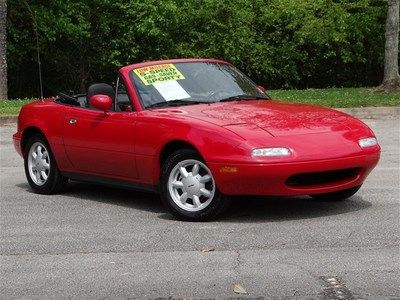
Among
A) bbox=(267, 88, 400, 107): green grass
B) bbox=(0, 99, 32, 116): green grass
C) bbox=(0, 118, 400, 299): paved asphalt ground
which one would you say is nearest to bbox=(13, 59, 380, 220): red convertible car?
bbox=(0, 118, 400, 299): paved asphalt ground

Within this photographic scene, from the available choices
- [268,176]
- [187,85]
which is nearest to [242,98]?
[187,85]

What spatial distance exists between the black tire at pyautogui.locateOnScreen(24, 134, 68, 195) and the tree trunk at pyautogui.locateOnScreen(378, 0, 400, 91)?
15307 mm

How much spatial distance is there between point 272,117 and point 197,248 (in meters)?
1.77

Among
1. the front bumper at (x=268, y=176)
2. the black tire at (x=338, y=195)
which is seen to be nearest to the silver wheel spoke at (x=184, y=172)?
the front bumper at (x=268, y=176)

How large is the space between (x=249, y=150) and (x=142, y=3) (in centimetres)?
2260

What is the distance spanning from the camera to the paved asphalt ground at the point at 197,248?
19.8ft

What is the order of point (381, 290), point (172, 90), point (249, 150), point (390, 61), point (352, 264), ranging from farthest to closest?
point (390, 61), point (172, 90), point (249, 150), point (352, 264), point (381, 290)

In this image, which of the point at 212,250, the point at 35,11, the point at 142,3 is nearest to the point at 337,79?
the point at 142,3

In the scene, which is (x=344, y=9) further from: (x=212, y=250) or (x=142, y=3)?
(x=212, y=250)

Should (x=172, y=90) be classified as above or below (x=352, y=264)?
above

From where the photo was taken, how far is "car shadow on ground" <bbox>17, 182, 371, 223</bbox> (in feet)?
27.9

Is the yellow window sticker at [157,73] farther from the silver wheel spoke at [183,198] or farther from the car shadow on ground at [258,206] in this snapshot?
the silver wheel spoke at [183,198]

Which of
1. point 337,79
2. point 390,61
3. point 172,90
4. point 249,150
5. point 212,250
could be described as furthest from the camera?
point 337,79

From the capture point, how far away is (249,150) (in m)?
7.93
